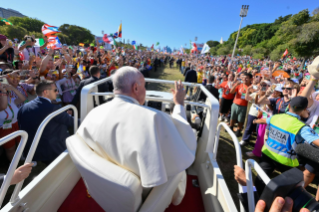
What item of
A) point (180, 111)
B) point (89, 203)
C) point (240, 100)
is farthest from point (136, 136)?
point (240, 100)

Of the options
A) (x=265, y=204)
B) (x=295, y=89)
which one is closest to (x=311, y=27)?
(x=295, y=89)

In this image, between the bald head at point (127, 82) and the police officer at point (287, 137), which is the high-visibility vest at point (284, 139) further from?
the bald head at point (127, 82)

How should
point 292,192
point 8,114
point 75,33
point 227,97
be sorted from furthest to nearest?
point 75,33, point 227,97, point 8,114, point 292,192

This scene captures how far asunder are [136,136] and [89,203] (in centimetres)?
145

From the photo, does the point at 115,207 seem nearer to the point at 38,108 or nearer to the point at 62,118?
the point at 62,118

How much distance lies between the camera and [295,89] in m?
2.89

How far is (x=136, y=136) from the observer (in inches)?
40.2

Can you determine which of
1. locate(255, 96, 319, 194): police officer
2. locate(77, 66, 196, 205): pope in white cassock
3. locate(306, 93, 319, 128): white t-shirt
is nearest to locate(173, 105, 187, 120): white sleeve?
locate(77, 66, 196, 205): pope in white cassock

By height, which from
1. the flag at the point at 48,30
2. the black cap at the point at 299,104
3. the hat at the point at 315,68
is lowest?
the black cap at the point at 299,104

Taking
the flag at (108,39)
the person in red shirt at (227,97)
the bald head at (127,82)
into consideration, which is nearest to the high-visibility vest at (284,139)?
the bald head at (127,82)

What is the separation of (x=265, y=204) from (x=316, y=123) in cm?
288

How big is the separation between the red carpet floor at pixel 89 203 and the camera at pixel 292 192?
1240mm

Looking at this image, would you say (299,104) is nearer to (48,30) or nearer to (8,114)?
(8,114)

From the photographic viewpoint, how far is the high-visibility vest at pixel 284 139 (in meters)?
1.99
